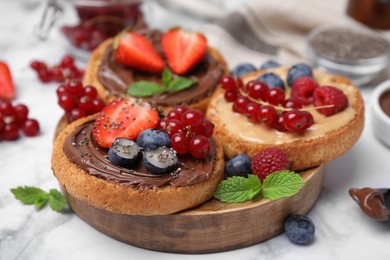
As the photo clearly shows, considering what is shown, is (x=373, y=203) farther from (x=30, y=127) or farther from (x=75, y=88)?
(x=30, y=127)

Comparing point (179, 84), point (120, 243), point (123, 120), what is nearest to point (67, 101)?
point (123, 120)

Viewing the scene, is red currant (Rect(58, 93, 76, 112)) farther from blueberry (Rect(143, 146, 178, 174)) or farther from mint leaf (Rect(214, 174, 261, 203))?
mint leaf (Rect(214, 174, 261, 203))

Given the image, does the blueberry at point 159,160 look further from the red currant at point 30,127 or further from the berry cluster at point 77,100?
the red currant at point 30,127

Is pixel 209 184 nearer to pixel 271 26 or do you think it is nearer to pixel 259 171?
pixel 259 171

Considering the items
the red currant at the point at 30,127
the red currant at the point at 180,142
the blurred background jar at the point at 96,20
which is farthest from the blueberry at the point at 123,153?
the blurred background jar at the point at 96,20

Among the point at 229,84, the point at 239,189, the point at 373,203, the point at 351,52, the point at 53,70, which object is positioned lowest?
the point at 53,70

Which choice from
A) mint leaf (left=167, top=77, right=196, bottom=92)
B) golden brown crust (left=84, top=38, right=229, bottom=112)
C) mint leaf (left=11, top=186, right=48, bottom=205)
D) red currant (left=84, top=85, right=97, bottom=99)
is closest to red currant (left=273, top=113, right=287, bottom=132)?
golden brown crust (left=84, top=38, right=229, bottom=112)
